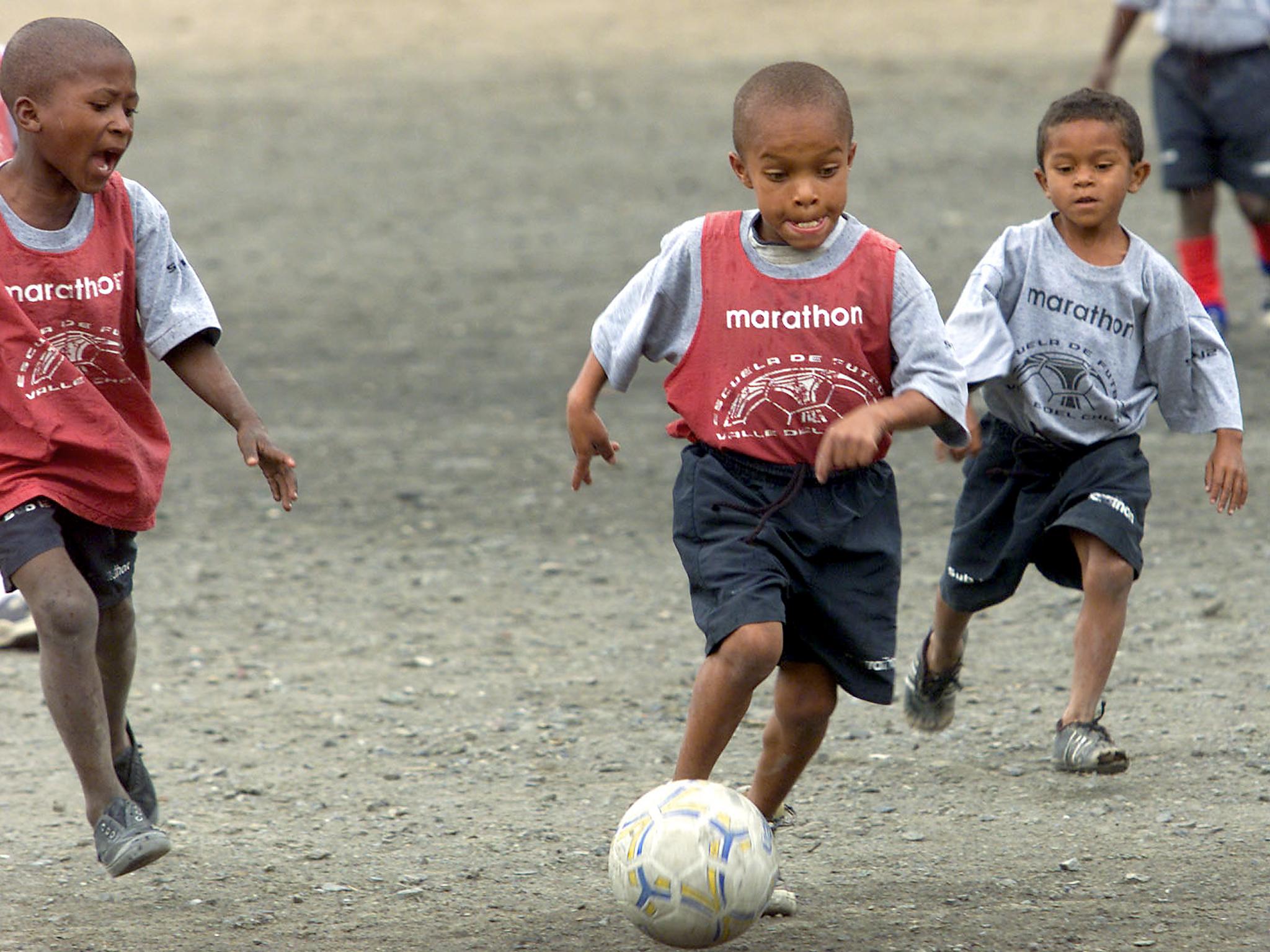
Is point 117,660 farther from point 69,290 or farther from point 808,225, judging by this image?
point 808,225

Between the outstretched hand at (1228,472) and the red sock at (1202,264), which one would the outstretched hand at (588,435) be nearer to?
the outstretched hand at (1228,472)

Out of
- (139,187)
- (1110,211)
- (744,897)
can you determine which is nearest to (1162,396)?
(1110,211)

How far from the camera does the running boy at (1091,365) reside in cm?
408

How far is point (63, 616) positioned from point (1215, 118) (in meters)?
6.21

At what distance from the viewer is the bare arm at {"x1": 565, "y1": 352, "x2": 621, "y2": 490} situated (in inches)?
139

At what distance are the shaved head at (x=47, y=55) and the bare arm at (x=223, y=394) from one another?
58 cm

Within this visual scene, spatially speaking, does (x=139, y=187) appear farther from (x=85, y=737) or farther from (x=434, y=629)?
(x=434, y=629)

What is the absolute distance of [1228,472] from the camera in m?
4.02

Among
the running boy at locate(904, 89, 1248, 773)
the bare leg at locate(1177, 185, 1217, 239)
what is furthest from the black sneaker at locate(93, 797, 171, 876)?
the bare leg at locate(1177, 185, 1217, 239)

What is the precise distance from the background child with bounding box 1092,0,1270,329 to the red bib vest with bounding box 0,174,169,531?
563 cm

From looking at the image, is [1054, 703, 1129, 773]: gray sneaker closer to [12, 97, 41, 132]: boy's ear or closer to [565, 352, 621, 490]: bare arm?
[565, 352, 621, 490]: bare arm

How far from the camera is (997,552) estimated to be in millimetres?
4344

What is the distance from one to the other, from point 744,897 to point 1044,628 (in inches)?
98.0

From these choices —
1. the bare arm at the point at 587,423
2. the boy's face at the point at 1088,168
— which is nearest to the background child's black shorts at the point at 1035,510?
the boy's face at the point at 1088,168
